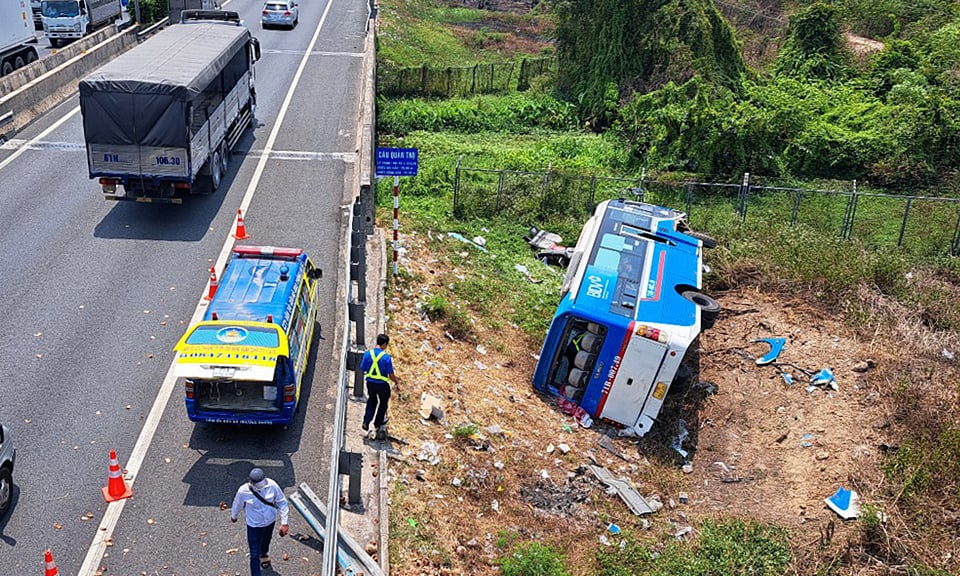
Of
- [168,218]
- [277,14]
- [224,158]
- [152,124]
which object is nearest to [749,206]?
[224,158]

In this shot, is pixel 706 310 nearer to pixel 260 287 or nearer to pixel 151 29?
pixel 260 287

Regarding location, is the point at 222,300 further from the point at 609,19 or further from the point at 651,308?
the point at 609,19

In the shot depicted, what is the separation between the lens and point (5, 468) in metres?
9.90

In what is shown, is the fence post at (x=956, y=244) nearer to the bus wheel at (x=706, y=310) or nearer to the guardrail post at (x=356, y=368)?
the bus wheel at (x=706, y=310)

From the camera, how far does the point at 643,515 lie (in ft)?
39.9

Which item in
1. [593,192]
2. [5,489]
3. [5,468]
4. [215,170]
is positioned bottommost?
[593,192]

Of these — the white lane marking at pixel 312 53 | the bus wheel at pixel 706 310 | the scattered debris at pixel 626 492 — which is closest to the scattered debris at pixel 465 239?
the bus wheel at pixel 706 310

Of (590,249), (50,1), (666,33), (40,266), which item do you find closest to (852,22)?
(666,33)

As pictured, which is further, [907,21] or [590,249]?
[907,21]

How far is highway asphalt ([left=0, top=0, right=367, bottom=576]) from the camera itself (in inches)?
387

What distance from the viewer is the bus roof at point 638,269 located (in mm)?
14664

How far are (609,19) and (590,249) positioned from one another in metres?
23.3

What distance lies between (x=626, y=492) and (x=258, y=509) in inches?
234

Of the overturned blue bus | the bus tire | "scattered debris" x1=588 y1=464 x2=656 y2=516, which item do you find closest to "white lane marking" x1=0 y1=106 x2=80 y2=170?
the overturned blue bus
